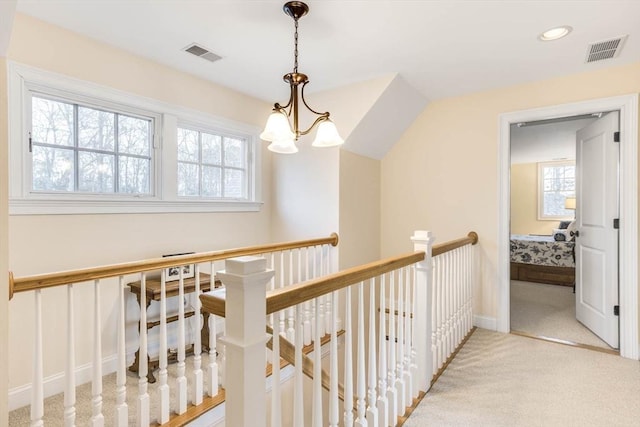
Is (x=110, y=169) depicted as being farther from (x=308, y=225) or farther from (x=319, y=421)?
(x=319, y=421)

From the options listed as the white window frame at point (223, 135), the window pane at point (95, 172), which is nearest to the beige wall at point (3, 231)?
the window pane at point (95, 172)

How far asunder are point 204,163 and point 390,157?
214cm

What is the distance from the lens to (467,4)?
80.4 inches

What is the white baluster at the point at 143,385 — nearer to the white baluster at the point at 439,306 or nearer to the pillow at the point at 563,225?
the white baluster at the point at 439,306

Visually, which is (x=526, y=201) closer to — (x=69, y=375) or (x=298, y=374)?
(x=298, y=374)

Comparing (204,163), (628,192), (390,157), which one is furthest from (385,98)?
(628,192)

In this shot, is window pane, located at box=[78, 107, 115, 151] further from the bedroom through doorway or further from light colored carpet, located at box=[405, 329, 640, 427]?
the bedroom through doorway

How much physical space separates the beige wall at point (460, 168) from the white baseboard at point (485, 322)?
0.05m

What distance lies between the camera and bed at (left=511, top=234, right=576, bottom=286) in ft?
16.8

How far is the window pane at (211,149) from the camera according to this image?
338cm

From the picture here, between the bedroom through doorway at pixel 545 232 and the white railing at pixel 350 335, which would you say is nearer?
the white railing at pixel 350 335

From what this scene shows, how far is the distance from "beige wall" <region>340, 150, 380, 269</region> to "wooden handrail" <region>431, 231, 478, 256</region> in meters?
1.05

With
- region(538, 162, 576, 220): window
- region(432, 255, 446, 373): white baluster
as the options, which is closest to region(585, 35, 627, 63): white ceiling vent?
region(432, 255, 446, 373): white baluster

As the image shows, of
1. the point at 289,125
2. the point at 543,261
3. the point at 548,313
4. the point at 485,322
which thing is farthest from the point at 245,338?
the point at 543,261
